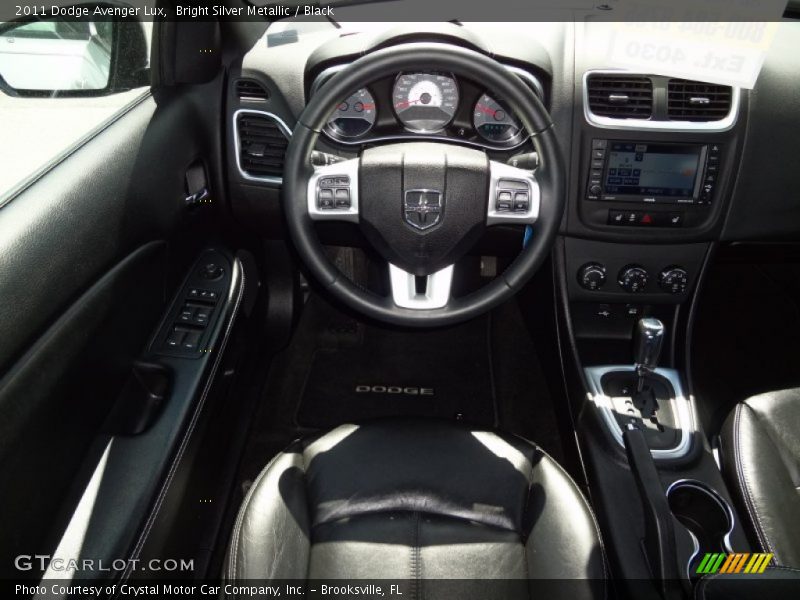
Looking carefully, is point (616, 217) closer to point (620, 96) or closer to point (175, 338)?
point (620, 96)

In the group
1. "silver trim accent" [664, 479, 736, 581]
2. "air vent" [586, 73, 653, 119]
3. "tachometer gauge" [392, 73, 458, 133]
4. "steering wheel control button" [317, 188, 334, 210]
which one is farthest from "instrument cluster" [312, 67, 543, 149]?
"silver trim accent" [664, 479, 736, 581]

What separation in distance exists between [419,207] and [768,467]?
3.12 feet

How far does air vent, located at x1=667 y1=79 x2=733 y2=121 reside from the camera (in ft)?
5.58

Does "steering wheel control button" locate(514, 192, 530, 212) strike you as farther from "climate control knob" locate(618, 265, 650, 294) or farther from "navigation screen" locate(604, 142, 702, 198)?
"climate control knob" locate(618, 265, 650, 294)

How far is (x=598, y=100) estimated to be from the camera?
1.74m

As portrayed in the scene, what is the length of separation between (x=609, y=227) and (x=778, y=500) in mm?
846

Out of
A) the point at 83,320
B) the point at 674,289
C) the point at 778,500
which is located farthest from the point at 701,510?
the point at 83,320

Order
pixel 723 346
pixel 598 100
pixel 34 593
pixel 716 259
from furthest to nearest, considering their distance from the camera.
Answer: pixel 723 346
pixel 716 259
pixel 598 100
pixel 34 593

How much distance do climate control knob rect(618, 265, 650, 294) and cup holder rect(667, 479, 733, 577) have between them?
2.09 feet

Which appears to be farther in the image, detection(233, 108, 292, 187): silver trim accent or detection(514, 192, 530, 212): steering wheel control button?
detection(233, 108, 292, 187): silver trim accent

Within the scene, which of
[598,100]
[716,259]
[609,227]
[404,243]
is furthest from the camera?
[716,259]

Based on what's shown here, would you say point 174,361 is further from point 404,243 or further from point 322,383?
point 322,383

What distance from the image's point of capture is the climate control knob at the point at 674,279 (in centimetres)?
198

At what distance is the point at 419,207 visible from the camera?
1.47 metres
